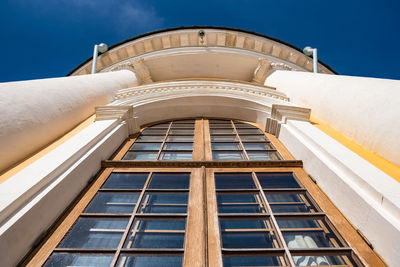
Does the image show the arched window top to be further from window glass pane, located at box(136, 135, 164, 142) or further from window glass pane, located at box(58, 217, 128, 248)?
window glass pane, located at box(58, 217, 128, 248)

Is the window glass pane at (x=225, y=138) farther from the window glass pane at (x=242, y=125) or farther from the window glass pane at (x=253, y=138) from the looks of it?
the window glass pane at (x=242, y=125)

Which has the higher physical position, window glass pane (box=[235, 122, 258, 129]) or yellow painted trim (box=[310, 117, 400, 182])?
window glass pane (box=[235, 122, 258, 129])

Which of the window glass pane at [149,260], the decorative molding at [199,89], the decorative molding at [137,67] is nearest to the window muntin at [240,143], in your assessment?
the decorative molding at [199,89]

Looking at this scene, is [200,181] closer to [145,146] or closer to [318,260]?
[318,260]

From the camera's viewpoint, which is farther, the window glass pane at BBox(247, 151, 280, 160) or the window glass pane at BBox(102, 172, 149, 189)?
the window glass pane at BBox(247, 151, 280, 160)

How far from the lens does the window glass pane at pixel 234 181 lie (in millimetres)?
3229

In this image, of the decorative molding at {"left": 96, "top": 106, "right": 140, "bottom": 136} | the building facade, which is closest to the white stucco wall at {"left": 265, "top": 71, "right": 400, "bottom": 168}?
the building facade

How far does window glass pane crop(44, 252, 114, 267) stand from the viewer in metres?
2.05

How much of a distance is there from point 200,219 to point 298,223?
1.10m

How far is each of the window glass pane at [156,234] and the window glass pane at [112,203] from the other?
404 millimetres

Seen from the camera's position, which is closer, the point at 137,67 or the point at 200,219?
the point at 200,219

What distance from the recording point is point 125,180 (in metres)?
3.42

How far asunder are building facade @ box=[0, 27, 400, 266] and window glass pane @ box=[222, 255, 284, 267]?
1 centimetres

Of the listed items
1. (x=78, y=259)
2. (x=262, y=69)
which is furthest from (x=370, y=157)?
(x=262, y=69)
